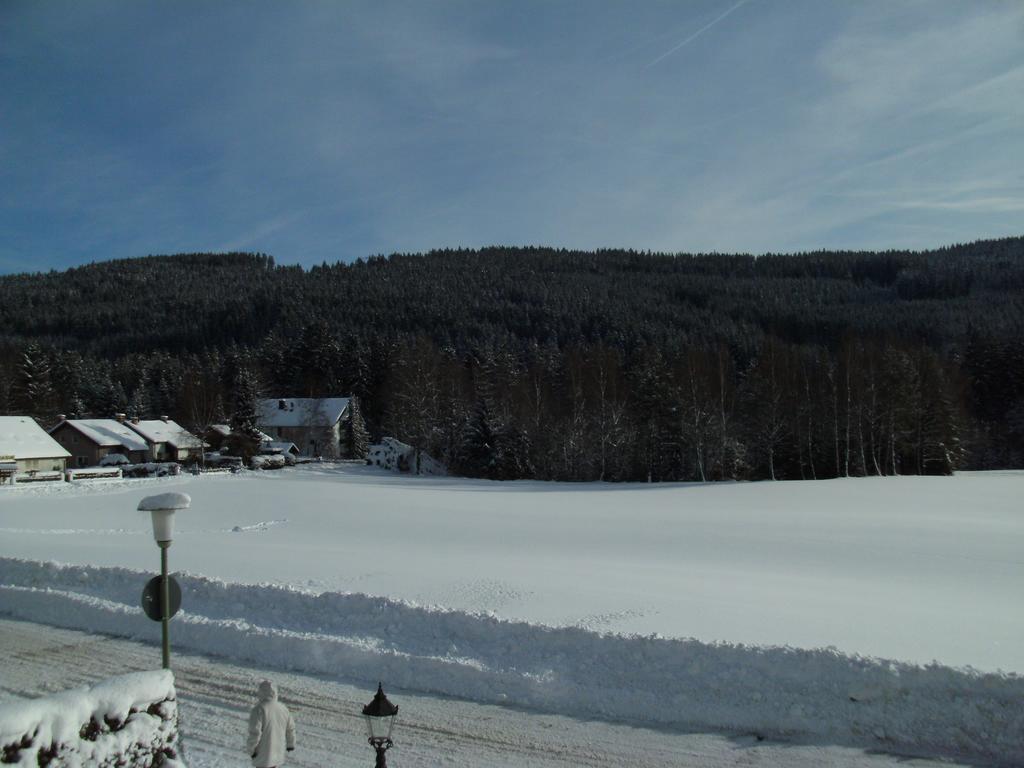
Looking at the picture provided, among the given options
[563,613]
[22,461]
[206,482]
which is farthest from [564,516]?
[22,461]

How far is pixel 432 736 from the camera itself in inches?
307

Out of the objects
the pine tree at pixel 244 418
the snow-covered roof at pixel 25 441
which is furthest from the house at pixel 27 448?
the pine tree at pixel 244 418

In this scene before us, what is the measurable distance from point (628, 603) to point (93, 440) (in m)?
62.9

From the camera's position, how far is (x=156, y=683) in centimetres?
545

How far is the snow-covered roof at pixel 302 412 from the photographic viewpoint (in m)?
72.1

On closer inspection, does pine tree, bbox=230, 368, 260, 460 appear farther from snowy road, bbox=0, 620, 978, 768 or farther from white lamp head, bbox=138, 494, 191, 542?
white lamp head, bbox=138, 494, 191, 542

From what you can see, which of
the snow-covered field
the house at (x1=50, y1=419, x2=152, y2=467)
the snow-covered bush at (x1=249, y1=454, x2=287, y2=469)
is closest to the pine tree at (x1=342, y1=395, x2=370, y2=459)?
the snow-covered bush at (x1=249, y1=454, x2=287, y2=469)

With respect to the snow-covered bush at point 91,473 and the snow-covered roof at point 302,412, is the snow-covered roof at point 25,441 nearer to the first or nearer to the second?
the snow-covered bush at point 91,473

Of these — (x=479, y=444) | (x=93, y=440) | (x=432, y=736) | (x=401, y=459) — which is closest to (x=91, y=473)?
(x=93, y=440)

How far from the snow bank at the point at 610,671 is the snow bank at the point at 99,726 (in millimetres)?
4406

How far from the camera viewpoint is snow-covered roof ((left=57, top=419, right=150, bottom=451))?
6178cm

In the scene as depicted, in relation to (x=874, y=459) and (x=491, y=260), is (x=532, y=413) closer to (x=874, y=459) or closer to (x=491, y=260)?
(x=874, y=459)

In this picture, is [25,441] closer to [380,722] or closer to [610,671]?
[610,671]

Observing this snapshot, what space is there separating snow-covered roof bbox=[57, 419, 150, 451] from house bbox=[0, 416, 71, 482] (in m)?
8.13
